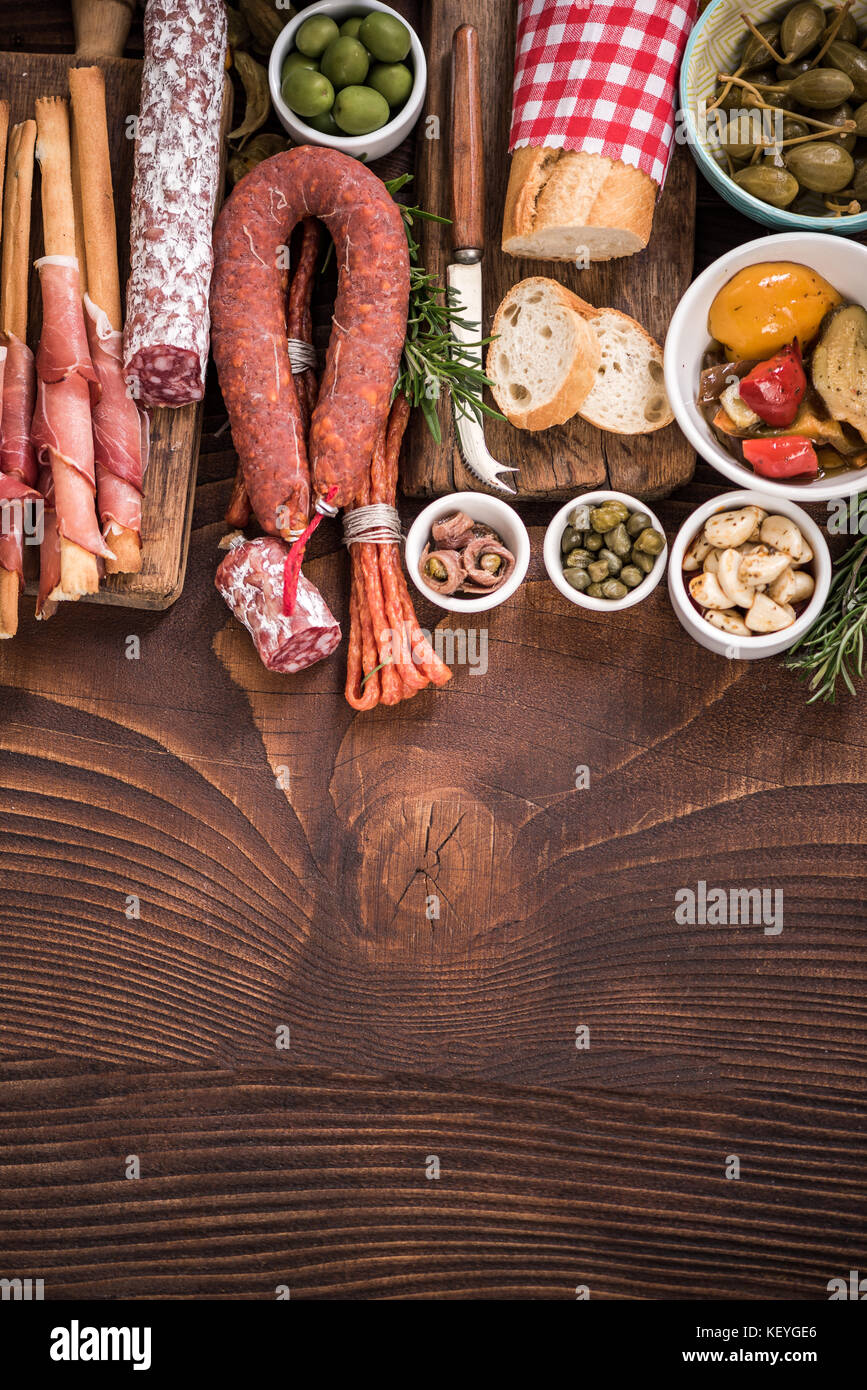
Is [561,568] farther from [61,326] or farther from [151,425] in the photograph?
[61,326]

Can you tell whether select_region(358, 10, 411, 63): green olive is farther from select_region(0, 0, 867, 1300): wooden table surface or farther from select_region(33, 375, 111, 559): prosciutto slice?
select_region(33, 375, 111, 559): prosciutto slice

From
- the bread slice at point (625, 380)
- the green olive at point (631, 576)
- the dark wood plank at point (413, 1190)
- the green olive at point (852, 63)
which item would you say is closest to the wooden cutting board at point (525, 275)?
the bread slice at point (625, 380)

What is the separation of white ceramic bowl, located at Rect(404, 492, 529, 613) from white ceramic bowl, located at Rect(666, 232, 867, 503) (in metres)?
0.31

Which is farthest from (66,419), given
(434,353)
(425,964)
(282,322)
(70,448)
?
(425,964)

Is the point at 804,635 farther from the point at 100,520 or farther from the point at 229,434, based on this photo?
the point at 100,520

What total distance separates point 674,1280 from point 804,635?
113cm

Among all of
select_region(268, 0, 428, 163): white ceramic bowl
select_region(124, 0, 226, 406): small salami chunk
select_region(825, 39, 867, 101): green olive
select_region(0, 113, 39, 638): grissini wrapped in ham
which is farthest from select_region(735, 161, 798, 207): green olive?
select_region(0, 113, 39, 638): grissini wrapped in ham

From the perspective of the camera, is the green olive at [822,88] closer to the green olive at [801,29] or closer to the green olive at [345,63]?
the green olive at [801,29]

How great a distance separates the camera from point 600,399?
167cm

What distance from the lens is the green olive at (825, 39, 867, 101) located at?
5.10ft

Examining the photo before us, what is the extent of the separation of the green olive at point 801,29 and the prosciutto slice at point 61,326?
1.18 meters

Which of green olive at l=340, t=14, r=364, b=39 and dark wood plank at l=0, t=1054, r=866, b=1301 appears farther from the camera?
dark wood plank at l=0, t=1054, r=866, b=1301
